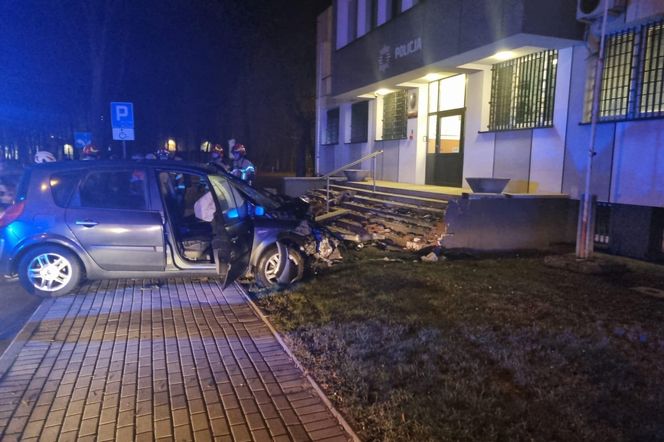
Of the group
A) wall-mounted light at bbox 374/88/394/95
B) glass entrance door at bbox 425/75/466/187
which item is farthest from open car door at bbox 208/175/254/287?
wall-mounted light at bbox 374/88/394/95

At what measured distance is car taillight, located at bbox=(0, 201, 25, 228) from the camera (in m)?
5.65

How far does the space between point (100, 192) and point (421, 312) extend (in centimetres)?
432

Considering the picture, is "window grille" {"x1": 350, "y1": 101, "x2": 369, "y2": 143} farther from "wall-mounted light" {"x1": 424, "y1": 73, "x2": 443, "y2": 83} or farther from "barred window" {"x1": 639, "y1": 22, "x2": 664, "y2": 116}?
"barred window" {"x1": 639, "y1": 22, "x2": 664, "y2": 116}

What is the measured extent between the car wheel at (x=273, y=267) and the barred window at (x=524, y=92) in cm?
615

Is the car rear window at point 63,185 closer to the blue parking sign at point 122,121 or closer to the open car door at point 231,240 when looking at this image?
the open car door at point 231,240

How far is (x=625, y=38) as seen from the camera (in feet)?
26.2

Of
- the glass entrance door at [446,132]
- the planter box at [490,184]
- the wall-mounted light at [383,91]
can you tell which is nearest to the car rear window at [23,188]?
the planter box at [490,184]

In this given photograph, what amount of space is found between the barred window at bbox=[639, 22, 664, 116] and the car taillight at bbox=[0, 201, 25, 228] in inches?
371

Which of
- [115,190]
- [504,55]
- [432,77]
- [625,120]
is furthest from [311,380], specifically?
[432,77]

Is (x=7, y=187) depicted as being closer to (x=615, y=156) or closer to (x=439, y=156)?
(x=439, y=156)

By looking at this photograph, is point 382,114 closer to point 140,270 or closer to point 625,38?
point 625,38

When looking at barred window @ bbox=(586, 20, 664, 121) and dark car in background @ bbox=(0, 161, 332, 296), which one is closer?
Result: dark car in background @ bbox=(0, 161, 332, 296)

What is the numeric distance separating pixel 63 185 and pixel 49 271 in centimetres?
109

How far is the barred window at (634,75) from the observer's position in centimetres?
748
